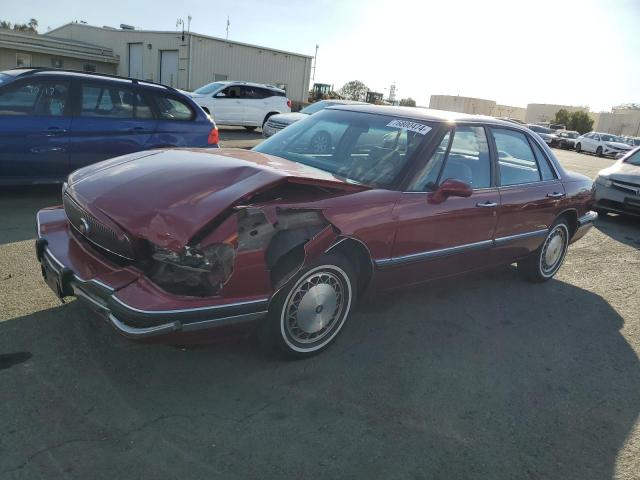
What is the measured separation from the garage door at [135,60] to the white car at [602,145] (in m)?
30.0

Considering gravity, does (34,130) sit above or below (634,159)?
below

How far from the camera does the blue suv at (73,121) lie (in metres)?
5.88

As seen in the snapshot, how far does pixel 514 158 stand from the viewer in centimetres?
465

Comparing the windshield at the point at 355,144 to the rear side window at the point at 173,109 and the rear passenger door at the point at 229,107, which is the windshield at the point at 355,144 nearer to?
the rear side window at the point at 173,109

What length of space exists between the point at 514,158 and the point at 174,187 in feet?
10.5

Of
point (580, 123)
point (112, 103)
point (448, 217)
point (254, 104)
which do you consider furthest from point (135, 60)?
point (580, 123)

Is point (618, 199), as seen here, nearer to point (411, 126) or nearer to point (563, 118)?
point (411, 126)

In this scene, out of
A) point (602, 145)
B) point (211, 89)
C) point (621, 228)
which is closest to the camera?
point (621, 228)

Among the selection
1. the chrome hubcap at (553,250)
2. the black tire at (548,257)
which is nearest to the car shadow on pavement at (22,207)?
the black tire at (548,257)

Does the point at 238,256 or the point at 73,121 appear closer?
the point at 238,256

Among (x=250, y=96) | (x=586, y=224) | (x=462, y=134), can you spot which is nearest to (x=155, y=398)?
(x=462, y=134)

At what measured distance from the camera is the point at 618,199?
8.72 metres

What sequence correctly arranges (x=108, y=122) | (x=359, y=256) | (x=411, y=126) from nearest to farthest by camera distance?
(x=359, y=256) < (x=411, y=126) < (x=108, y=122)

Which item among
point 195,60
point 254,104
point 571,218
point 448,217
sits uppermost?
point 195,60
